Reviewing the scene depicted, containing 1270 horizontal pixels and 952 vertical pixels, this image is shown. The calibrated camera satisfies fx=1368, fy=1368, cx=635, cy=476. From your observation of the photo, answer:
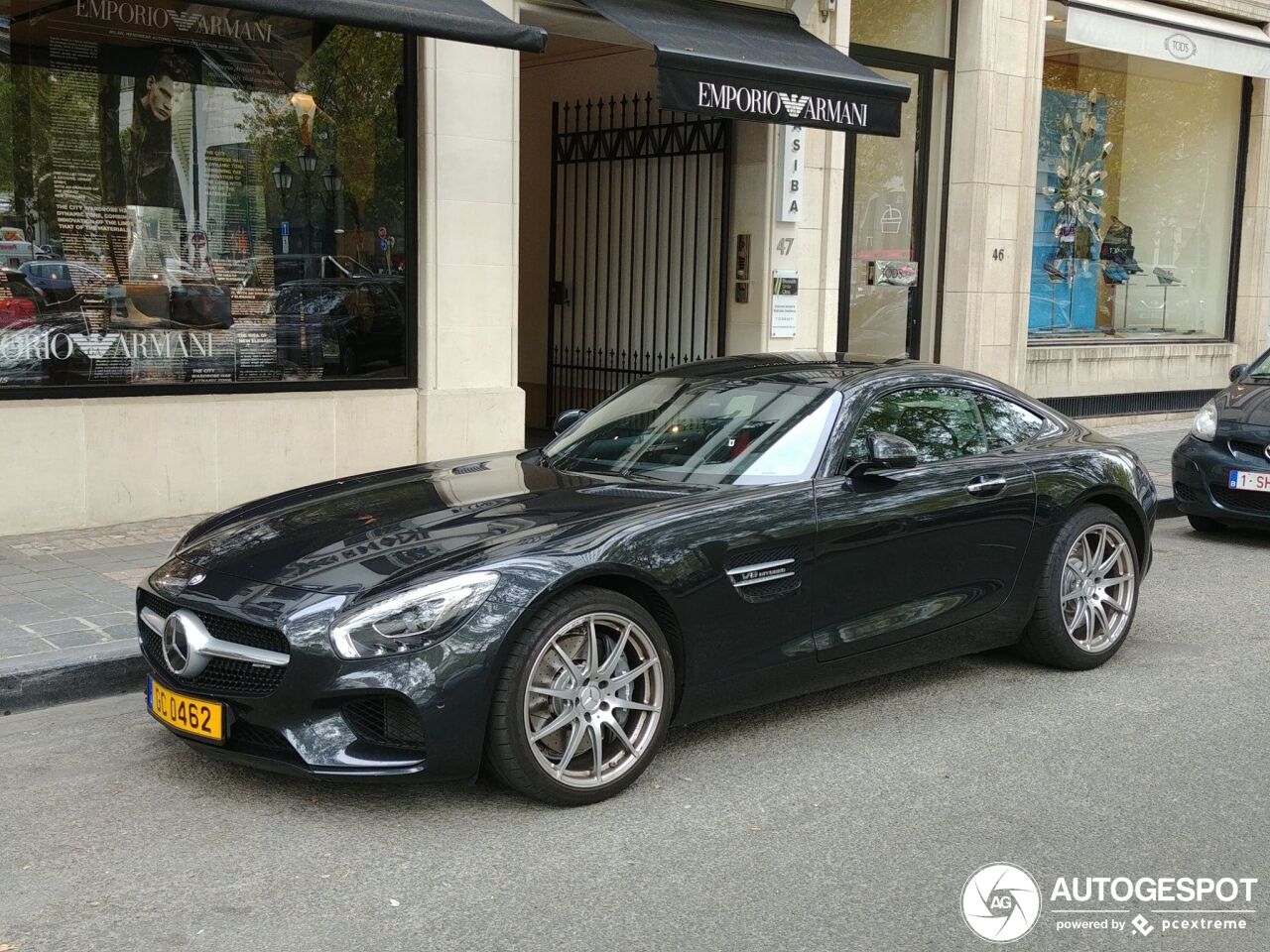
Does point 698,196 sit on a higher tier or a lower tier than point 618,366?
higher

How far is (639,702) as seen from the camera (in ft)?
15.2

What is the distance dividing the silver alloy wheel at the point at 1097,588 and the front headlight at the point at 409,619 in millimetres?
3046

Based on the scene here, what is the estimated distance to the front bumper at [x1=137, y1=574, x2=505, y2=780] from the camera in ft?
13.6

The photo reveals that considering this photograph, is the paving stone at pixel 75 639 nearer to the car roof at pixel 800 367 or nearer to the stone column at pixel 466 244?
the car roof at pixel 800 367

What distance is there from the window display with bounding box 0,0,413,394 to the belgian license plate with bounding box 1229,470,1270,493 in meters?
5.93

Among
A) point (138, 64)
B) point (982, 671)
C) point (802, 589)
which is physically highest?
point (138, 64)

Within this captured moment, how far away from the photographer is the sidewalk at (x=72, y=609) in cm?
565

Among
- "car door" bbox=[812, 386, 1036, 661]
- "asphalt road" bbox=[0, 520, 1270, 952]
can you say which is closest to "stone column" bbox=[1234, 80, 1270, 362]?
"car door" bbox=[812, 386, 1036, 661]

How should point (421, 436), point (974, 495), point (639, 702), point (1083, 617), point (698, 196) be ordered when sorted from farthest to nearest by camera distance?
point (698, 196)
point (421, 436)
point (1083, 617)
point (974, 495)
point (639, 702)

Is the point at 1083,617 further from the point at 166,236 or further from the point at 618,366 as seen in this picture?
the point at 618,366

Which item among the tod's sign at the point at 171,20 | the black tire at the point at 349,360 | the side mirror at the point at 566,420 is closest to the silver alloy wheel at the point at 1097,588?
the side mirror at the point at 566,420

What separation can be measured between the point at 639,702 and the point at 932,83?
11.2 metres

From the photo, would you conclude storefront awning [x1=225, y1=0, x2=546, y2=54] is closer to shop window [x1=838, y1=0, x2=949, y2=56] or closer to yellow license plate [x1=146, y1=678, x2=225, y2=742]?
yellow license plate [x1=146, y1=678, x2=225, y2=742]

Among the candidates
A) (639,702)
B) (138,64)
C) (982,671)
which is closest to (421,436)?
(138,64)
